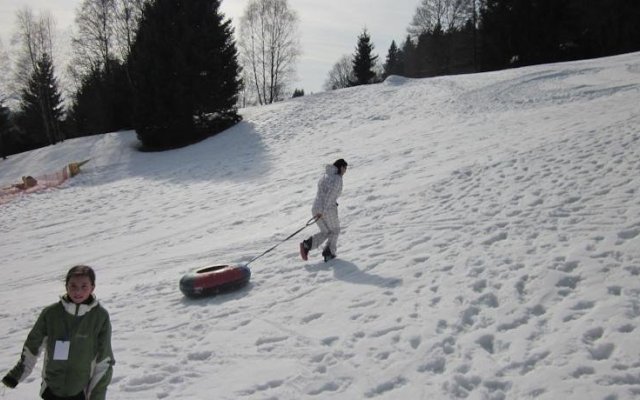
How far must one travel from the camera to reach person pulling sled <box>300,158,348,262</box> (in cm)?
741

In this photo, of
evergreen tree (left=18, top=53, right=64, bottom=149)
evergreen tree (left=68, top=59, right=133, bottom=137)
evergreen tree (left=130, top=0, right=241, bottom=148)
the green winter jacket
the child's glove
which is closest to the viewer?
the child's glove

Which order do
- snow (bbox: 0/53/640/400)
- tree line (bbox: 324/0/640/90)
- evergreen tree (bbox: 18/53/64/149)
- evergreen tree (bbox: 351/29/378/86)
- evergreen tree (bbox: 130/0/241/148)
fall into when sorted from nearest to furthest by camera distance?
snow (bbox: 0/53/640/400), evergreen tree (bbox: 130/0/241/148), tree line (bbox: 324/0/640/90), evergreen tree (bbox: 18/53/64/149), evergreen tree (bbox: 351/29/378/86)

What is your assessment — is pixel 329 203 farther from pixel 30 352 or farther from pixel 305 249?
pixel 30 352

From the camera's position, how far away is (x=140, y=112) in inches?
912

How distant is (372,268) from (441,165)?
560 cm

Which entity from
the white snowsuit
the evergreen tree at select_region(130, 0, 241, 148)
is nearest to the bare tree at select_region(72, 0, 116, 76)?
the evergreen tree at select_region(130, 0, 241, 148)

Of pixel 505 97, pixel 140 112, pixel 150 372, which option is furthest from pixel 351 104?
pixel 150 372

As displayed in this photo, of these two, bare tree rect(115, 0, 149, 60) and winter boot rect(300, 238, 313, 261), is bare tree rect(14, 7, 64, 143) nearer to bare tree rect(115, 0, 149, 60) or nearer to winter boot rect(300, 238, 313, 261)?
bare tree rect(115, 0, 149, 60)

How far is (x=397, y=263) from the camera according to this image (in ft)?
22.6

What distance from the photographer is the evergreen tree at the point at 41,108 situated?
3360cm

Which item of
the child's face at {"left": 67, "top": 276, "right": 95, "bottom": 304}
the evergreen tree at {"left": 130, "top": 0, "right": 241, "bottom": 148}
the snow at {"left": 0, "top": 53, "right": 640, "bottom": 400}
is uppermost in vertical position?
the evergreen tree at {"left": 130, "top": 0, "right": 241, "bottom": 148}

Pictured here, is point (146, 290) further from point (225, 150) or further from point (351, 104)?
point (351, 104)

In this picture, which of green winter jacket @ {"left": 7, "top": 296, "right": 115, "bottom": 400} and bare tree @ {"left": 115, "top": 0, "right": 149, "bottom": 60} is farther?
bare tree @ {"left": 115, "top": 0, "right": 149, "bottom": 60}

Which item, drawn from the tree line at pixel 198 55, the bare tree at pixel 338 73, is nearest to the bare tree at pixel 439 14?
the tree line at pixel 198 55
